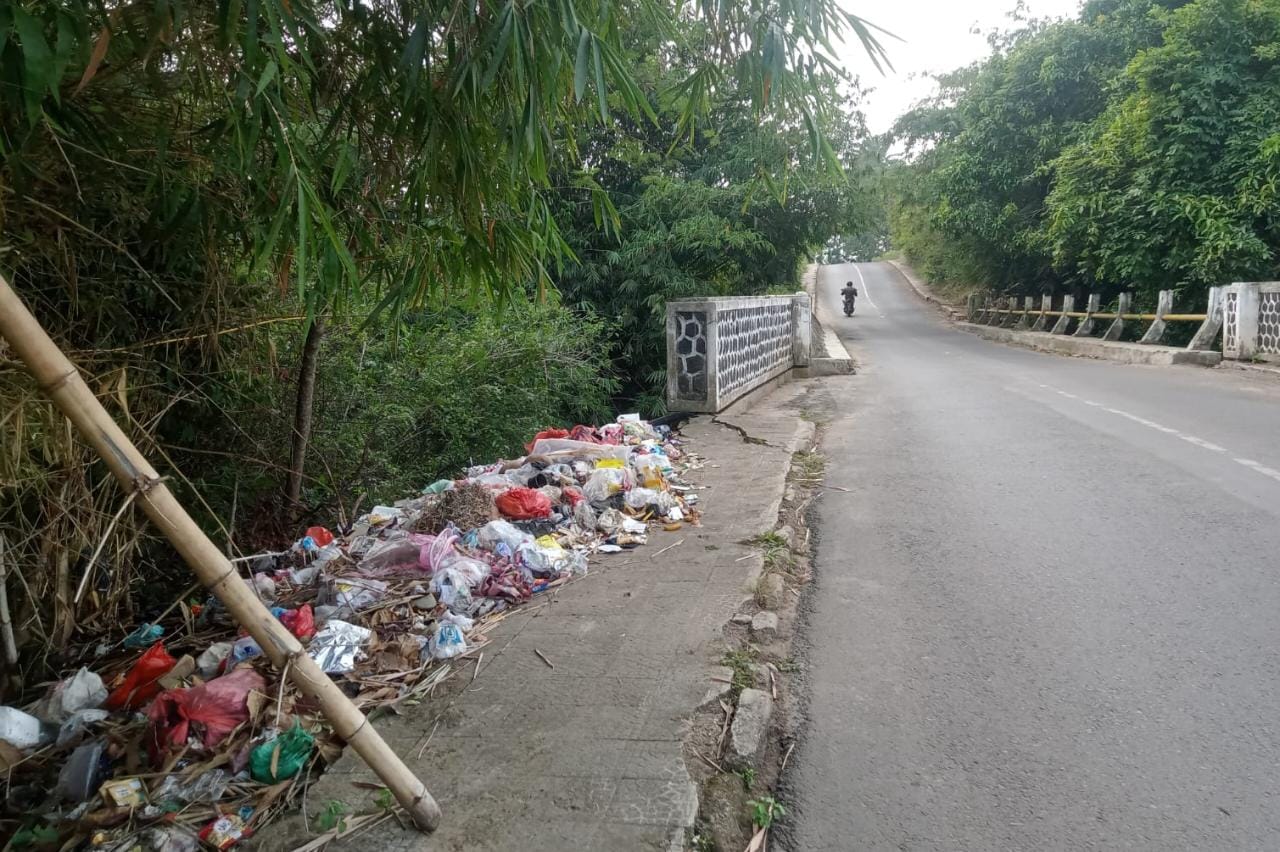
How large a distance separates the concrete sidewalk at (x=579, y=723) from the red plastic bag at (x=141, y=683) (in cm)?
101

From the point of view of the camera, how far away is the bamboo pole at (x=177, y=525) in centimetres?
156

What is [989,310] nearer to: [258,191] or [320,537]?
[320,537]

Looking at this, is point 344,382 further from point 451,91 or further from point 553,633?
point 451,91

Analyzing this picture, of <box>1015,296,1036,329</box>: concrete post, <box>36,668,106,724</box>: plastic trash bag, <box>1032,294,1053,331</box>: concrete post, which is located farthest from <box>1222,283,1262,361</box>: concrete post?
<box>36,668,106,724</box>: plastic trash bag

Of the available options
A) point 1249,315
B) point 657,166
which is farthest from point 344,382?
point 1249,315

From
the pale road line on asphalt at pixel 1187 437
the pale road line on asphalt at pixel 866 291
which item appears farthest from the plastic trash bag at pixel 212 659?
the pale road line on asphalt at pixel 866 291

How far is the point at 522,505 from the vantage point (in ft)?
15.7

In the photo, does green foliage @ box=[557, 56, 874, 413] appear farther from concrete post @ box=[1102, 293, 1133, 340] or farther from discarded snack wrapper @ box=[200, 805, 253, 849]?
discarded snack wrapper @ box=[200, 805, 253, 849]

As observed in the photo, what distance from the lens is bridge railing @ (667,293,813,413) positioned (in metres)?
8.29

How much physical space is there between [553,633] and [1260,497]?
14.3ft


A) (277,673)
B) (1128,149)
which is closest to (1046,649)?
(277,673)

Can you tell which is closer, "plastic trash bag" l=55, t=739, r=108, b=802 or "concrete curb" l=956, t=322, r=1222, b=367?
"plastic trash bag" l=55, t=739, r=108, b=802

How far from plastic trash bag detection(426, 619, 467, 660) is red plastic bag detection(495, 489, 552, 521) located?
145 centimetres

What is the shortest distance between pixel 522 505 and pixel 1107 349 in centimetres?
1391
